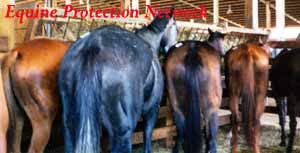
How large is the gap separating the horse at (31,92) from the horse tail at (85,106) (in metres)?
0.44

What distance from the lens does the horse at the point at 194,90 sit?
3199mm

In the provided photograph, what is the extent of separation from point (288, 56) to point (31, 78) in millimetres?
3508

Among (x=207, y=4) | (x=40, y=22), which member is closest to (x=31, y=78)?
(x=40, y=22)

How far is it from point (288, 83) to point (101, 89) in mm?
3170

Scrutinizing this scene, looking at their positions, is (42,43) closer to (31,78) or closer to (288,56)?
(31,78)

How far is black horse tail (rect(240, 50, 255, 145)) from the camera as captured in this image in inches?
147

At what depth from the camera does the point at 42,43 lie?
9.26 feet

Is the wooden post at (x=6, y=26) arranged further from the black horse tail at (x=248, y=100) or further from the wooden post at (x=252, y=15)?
the wooden post at (x=252, y=15)

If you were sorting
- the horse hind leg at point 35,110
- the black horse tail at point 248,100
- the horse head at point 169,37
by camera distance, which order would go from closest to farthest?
1. the horse hind leg at point 35,110
2. the black horse tail at point 248,100
3. the horse head at point 169,37

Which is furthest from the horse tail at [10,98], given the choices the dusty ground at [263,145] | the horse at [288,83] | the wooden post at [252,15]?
the wooden post at [252,15]

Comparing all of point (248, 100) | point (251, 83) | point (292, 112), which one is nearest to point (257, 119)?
point (248, 100)

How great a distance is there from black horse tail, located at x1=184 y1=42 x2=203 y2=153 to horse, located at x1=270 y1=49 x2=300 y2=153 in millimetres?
1588

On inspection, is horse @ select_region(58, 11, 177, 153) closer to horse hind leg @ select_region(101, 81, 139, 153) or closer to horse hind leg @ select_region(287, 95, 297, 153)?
horse hind leg @ select_region(101, 81, 139, 153)

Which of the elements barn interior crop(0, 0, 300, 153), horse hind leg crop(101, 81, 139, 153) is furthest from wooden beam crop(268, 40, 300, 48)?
horse hind leg crop(101, 81, 139, 153)
